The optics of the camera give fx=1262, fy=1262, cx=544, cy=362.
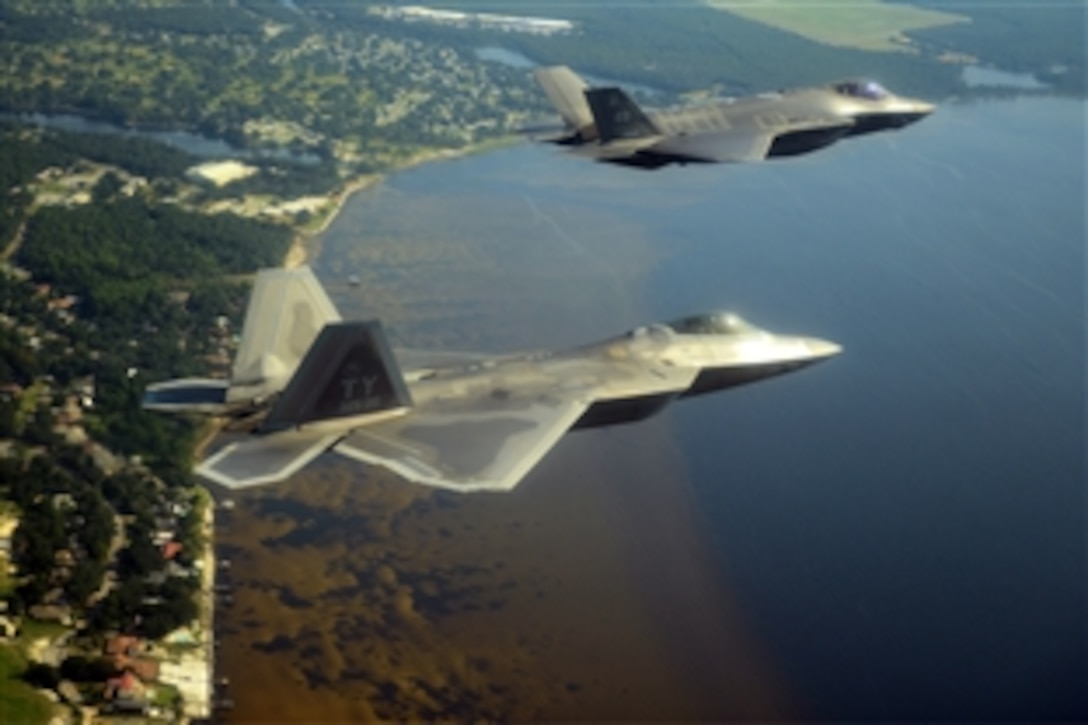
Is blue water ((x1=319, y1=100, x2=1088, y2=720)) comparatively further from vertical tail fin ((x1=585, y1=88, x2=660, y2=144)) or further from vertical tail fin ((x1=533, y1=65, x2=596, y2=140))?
vertical tail fin ((x1=585, y1=88, x2=660, y2=144))

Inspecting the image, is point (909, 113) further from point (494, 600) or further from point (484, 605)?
point (484, 605)

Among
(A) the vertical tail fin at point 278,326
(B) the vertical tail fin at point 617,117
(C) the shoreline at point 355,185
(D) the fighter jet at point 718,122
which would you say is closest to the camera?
(A) the vertical tail fin at point 278,326

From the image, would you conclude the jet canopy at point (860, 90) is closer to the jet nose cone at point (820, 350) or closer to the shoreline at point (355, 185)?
the jet nose cone at point (820, 350)

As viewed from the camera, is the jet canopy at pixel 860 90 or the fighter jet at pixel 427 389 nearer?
the fighter jet at pixel 427 389

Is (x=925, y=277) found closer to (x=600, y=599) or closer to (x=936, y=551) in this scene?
(x=936, y=551)

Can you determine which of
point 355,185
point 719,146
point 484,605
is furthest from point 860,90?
point 355,185

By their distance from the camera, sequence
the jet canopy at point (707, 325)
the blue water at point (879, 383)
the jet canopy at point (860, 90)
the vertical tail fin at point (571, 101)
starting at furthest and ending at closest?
the blue water at point (879, 383) → the jet canopy at point (860, 90) → the vertical tail fin at point (571, 101) → the jet canopy at point (707, 325)

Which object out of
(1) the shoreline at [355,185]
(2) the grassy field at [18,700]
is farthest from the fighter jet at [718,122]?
(1) the shoreline at [355,185]

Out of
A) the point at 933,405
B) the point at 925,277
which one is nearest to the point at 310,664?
the point at 933,405
